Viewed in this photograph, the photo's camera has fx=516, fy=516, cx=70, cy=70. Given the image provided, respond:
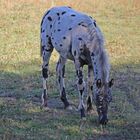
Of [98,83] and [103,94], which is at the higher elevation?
[98,83]

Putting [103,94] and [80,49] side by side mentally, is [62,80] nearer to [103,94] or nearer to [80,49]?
[80,49]

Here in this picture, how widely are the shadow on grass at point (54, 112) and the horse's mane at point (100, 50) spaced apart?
996mm

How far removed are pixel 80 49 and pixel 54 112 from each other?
4.93 ft

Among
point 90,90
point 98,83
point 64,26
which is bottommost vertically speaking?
point 90,90

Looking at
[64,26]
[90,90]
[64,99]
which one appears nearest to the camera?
[90,90]

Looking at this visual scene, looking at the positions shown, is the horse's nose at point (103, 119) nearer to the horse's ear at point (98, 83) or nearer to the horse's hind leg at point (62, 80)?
the horse's ear at point (98, 83)

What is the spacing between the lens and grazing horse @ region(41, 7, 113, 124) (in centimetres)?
948

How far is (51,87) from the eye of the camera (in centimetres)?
1275

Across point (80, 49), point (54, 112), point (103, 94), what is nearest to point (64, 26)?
point (80, 49)

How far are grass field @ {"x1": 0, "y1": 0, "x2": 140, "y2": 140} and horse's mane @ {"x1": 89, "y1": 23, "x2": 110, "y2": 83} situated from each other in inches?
39.4

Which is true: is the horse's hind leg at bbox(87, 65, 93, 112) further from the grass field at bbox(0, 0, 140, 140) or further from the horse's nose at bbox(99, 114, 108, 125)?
the horse's nose at bbox(99, 114, 108, 125)

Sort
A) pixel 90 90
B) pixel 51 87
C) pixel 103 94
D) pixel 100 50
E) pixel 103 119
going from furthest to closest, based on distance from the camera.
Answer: pixel 51 87 → pixel 90 90 → pixel 100 50 → pixel 103 119 → pixel 103 94

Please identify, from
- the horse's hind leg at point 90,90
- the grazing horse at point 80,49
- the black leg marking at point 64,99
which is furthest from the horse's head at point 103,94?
the black leg marking at point 64,99

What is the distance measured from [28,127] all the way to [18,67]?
567 centimetres
